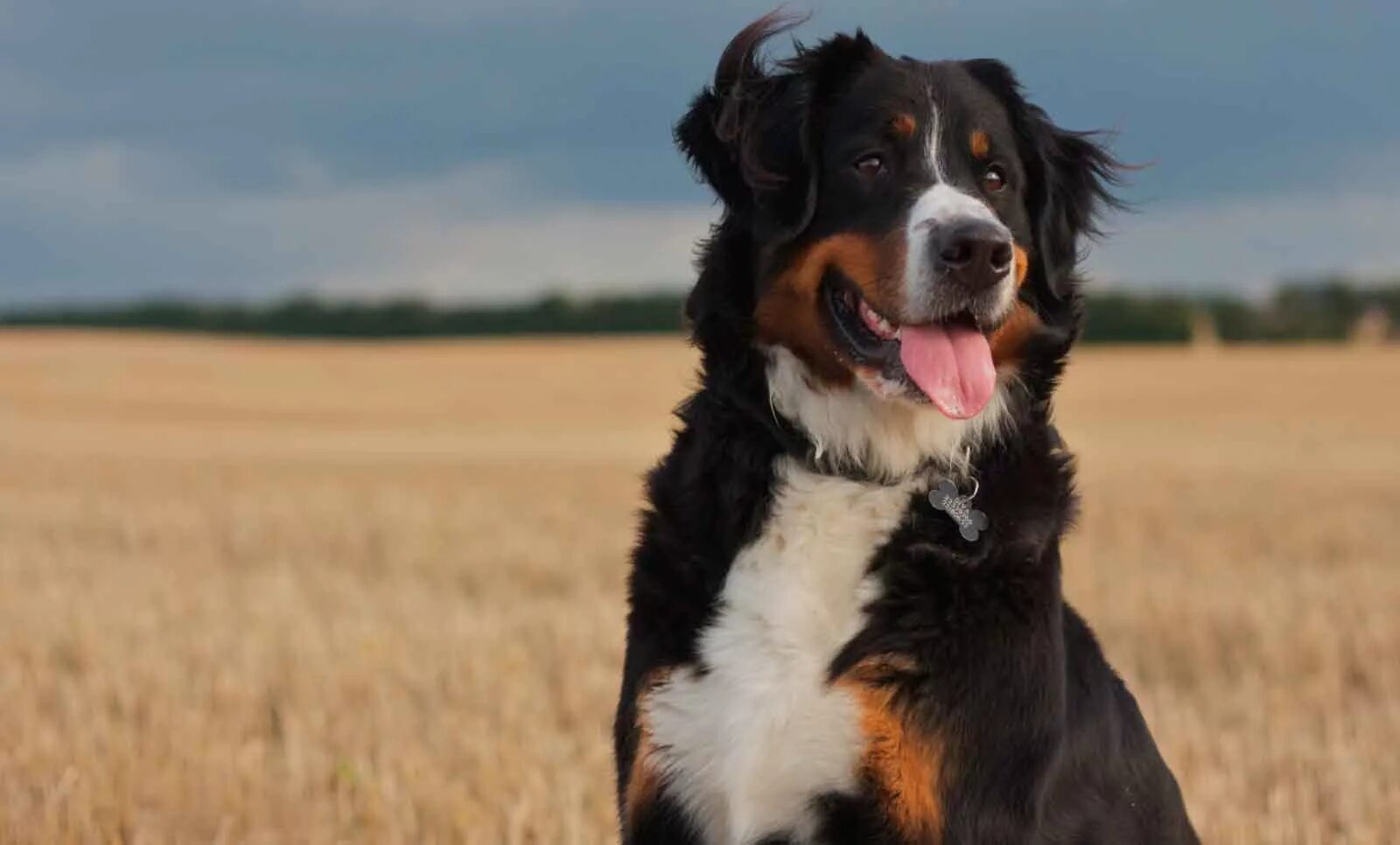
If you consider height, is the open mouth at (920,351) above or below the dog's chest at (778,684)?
above

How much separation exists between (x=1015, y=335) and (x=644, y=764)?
137cm

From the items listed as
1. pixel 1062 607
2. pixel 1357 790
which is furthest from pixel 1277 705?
pixel 1062 607

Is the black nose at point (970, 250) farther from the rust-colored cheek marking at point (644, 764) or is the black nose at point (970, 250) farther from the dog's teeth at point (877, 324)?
the rust-colored cheek marking at point (644, 764)

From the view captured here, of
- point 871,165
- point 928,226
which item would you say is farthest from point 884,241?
point 871,165

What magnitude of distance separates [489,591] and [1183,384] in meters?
29.8

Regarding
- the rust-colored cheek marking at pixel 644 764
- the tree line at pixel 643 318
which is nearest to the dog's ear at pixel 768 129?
the rust-colored cheek marking at pixel 644 764

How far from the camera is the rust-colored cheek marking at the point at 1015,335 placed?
13.3 feet

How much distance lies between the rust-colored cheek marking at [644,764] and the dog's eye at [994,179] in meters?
1.44

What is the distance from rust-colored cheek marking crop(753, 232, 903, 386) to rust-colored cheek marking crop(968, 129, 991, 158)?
0.43 meters

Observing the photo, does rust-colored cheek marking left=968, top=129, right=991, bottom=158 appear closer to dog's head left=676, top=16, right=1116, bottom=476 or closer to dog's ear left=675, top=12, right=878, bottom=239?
dog's head left=676, top=16, right=1116, bottom=476

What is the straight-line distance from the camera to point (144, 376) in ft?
137

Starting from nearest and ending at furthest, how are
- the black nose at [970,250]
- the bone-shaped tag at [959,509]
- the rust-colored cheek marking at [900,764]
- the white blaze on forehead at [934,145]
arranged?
1. the rust-colored cheek marking at [900,764]
2. the black nose at [970,250]
3. the bone-shaped tag at [959,509]
4. the white blaze on forehead at [934,145]

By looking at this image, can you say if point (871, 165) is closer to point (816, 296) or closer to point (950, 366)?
point (816, 296)

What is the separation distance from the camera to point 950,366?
A: 12.9ft
